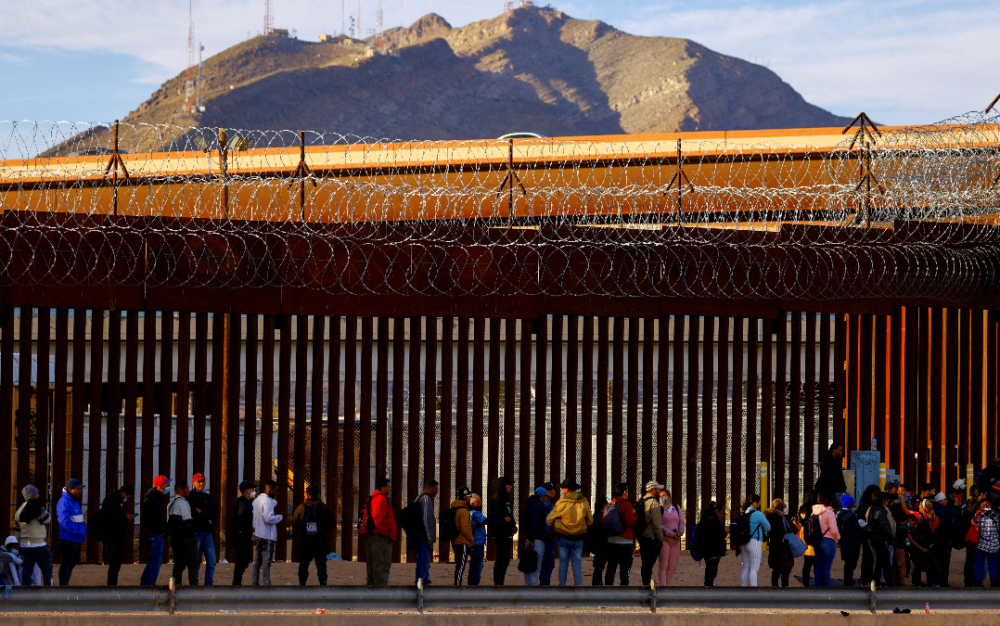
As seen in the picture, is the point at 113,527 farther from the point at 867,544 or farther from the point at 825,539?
the point at 867,544

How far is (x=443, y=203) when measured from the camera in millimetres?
22578

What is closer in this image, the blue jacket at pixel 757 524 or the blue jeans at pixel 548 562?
the blue jacket at pixel 757 524

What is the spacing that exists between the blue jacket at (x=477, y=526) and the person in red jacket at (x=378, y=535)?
725 mm

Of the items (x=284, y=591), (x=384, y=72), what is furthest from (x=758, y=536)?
(x=384, y=72)

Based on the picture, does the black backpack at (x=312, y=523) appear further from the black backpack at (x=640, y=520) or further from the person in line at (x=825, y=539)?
the person in line at (x=825, y=539)

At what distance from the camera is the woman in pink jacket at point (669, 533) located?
937cm

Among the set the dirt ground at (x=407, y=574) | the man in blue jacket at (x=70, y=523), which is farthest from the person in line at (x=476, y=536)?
the man in blue jacket at (x=70, y=523)

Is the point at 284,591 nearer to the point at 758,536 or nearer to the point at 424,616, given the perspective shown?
the point at 424,616

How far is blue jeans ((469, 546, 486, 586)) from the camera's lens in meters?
9.30

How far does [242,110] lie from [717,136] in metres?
157

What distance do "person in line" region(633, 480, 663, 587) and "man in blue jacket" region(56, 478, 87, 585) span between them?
190 inches

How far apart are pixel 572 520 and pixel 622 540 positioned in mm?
523

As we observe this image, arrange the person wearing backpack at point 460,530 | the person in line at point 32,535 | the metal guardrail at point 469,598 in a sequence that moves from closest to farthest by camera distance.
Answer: the metal guardrail at point 469,598, the person in line at point 32,535, the person wearing backpack at point 460,530

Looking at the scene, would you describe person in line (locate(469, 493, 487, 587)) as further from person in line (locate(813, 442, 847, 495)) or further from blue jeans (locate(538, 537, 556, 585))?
person in line (locate(813, 442, 847, 495))
